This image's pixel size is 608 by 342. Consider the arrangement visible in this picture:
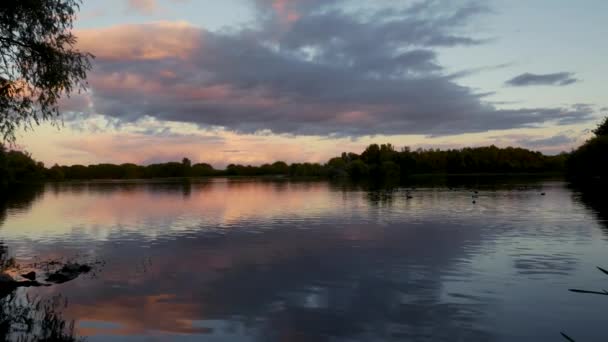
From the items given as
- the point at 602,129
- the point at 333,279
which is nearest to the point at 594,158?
the point at 602,129

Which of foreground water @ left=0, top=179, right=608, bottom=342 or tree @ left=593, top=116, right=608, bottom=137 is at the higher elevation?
tree @ left=593, top=116, right=608, bottom=137

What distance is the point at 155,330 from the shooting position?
16219 millimetres

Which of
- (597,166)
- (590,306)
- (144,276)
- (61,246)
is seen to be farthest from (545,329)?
(597,166)

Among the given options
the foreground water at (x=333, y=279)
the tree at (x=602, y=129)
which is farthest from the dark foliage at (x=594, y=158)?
the foreground water at (x=333, y=279)

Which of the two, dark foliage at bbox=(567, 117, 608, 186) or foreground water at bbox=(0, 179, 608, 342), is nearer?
foreground water at bbox=(0, 179, 608, 342)

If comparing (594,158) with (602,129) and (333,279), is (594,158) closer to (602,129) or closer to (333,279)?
(602,129)

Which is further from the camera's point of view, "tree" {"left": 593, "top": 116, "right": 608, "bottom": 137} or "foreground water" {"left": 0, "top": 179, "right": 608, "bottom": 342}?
"tree" {"left": 593, "top": 116, "right": 608, "bottom": 137}

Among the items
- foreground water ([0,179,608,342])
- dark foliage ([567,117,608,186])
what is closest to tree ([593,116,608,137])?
dark foliage ([567,117,608,186])

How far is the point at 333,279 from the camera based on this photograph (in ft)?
76.3

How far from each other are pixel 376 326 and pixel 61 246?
2796 centimetres

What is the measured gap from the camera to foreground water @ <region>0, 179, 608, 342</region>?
16266 millimetres

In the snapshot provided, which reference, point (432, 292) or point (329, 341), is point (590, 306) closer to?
point (432, 292)

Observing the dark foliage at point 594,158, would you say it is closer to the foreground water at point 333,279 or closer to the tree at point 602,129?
the tree at point 602,129

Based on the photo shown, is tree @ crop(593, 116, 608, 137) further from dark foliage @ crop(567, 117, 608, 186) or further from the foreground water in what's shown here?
the foreground water
